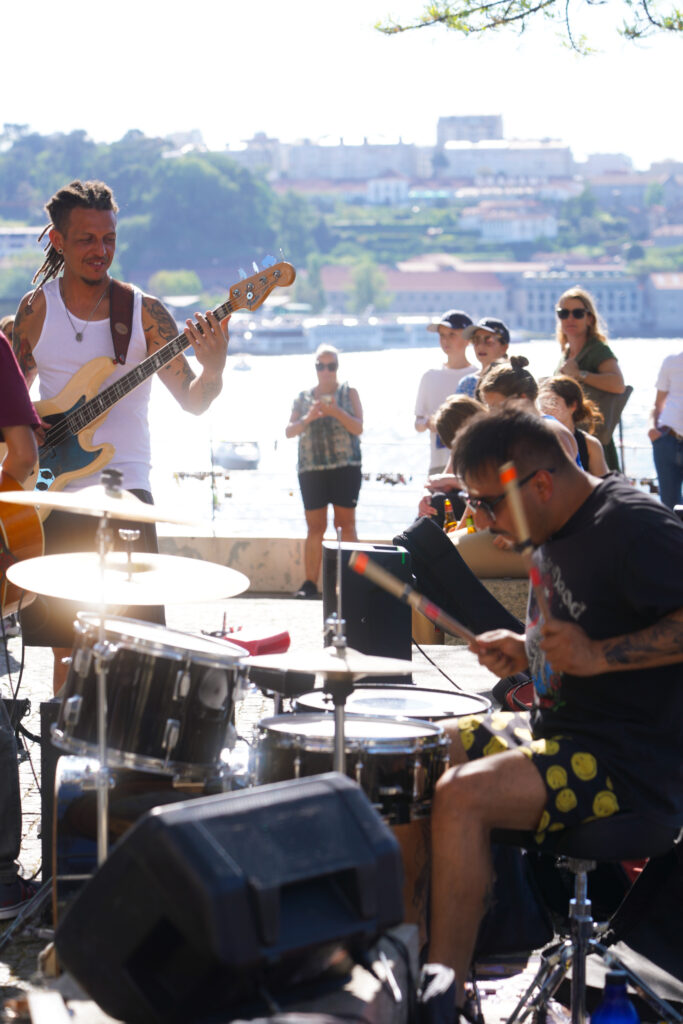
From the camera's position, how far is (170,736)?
3113mm

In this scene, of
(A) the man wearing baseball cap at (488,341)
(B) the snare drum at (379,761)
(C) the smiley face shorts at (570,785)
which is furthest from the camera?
(A) the man wearing baseball cap at (488,341)

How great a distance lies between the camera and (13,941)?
3.61 meters

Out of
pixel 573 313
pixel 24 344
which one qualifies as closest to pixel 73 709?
pixel 24 344

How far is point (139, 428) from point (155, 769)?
6.02ft

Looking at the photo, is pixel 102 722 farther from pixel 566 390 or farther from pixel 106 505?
pixel 566 390

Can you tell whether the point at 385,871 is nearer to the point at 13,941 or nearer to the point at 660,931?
the point at 660,931

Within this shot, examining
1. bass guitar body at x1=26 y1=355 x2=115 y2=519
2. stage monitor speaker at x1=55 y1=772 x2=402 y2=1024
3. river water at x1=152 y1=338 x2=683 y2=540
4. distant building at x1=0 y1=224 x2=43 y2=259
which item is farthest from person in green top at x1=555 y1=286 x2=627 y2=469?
distant building at x1=0 y1=224 x2=43 y2=259

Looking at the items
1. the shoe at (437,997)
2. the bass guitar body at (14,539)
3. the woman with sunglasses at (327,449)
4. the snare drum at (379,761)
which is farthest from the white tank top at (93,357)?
the woman with sunglasses at (327,449)

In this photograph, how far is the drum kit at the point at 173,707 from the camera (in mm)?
3047

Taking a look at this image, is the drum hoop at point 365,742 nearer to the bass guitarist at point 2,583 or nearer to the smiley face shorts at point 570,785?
the smiley face shorts at point 570,785

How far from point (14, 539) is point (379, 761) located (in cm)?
149

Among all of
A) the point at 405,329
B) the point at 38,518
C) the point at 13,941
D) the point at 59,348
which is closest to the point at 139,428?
the point at 59,348

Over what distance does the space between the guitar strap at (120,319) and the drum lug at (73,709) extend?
176 cm

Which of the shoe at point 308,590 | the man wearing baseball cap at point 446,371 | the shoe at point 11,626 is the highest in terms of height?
the man wearing baseball cap at point 446,371
